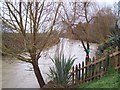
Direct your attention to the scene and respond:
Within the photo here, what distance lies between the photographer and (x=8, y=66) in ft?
16.1

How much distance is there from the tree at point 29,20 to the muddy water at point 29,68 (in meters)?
0.24

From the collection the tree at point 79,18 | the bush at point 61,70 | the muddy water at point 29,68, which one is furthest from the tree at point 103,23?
the bush at point 61,70

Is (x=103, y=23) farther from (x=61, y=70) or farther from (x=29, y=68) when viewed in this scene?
(x=61, y=70)

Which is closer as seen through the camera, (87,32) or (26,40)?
(26,40)

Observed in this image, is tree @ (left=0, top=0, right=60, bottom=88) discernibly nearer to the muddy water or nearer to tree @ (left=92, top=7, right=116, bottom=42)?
the muddy water

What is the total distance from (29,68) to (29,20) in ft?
4.10

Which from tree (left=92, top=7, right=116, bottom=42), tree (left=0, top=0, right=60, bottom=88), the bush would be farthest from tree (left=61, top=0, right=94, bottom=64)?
the bush

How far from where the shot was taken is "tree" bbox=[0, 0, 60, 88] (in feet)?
9.11

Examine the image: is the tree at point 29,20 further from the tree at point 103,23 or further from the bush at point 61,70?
the tree at point 103,23

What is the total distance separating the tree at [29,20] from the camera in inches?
109

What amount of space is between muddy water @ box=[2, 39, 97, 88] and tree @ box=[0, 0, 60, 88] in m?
0.24

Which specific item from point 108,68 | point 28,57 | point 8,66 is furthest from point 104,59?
point 8,66

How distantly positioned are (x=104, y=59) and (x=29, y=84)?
4.97 feet

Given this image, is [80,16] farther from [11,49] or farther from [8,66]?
[8,66]
